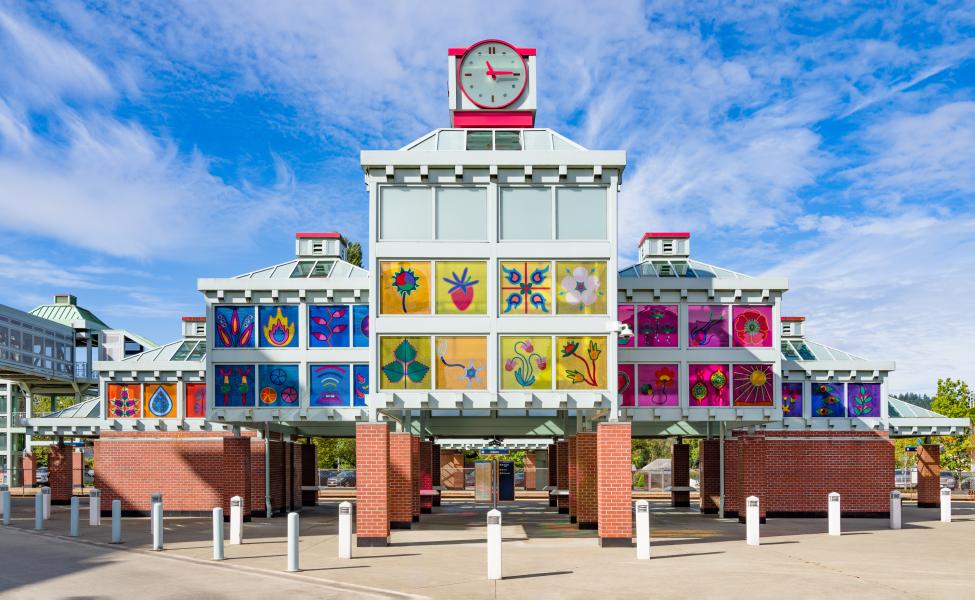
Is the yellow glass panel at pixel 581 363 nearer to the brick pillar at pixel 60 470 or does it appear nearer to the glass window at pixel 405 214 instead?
the glass window at pixel 405 214

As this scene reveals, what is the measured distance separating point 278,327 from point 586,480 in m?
10.8

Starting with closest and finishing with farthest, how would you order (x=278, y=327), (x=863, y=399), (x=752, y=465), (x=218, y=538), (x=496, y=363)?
(x=218, y=538), (x=496, y=363), (x=752, y=465), (x=278, y=327), (x=863, y=399)

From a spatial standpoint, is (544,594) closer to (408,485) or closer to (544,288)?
(544,288)

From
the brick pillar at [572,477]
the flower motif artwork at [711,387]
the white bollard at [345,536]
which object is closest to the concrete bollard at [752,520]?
the flower motif artwork at [711,387]

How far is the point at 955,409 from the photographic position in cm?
5122

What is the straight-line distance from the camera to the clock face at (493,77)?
2547cm

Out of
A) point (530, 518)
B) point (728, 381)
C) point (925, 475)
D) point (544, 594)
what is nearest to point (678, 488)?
point (530, 518)

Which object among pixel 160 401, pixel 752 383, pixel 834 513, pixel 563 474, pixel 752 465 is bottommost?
pixel 563 474

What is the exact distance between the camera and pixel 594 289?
22.5m

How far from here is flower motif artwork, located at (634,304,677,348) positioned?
2773 cm

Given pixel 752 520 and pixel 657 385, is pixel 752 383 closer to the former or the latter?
pixel 657 385

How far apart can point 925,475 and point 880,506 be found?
714cm

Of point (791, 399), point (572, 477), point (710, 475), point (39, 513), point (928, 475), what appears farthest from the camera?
point (928, 475)

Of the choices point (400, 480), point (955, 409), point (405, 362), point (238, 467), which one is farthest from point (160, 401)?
point (955, 409)
